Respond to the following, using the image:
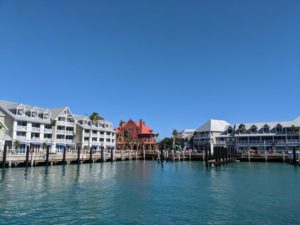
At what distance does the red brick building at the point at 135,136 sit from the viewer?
120775mm

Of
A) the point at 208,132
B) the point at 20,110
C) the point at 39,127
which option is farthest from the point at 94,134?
the point at 208,132

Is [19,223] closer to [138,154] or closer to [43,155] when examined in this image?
[43,155]

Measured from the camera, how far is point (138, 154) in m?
93.2

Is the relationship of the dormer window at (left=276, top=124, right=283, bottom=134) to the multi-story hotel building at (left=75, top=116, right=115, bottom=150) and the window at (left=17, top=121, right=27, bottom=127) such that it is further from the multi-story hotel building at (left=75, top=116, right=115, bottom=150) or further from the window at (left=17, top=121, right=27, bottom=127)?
the window at (left=17, top=121, right=27, bottom=127)

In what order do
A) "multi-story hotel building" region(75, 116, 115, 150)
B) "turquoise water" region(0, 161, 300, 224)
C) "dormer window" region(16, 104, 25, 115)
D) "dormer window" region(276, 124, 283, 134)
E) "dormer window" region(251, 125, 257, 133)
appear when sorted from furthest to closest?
"dormer window" region(251, 125, 257, 133), "dormer window" region(276, 124, 283, 134), "multi-story hotel building" region(75, 116, 115, 150), "dormer window" region(16, 104, 25, 115), "turquoise water" region(0, 161, 300, 224)

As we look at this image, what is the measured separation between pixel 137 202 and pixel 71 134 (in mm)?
72855

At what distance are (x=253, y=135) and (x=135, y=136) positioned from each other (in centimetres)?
4773

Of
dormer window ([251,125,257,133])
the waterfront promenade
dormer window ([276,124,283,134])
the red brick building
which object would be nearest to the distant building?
the red brick building

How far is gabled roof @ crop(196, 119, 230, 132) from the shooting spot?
11280cm

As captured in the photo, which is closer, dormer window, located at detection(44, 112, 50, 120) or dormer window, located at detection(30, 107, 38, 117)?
dormer window, located at detection(30, 107, 38, 117)

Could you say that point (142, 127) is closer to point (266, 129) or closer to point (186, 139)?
point (186, 139)

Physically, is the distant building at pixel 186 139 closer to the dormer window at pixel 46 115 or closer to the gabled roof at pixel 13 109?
the dormer window at pixel 46 115

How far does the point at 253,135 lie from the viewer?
10344 cm

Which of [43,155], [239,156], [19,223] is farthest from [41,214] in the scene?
[239,156]
